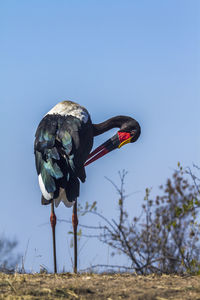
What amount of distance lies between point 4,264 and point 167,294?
7.48ft

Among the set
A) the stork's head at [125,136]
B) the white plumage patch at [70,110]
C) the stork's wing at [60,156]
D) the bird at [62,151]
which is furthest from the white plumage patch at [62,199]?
the stork's head at [125,136]

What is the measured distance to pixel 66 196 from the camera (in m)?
6.88

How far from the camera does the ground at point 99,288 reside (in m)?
4.64

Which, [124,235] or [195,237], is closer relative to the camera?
[124,235]

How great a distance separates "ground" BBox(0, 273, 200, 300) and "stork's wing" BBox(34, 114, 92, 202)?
63.4 inches

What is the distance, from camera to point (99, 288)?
4879 mm

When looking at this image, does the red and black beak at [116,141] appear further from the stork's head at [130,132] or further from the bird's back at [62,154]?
the bird's back at [62,154]

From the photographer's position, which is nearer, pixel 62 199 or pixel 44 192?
pixel 44 192

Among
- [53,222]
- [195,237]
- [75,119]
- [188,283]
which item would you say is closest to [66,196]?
[53,222]

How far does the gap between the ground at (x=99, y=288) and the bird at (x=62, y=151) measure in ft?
5.32

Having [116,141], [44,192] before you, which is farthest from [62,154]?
[116,141]

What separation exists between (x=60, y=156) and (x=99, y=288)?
7.98ft

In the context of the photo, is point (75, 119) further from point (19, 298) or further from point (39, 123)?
point (19, 298)

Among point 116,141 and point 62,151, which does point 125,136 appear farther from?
point 62,151
